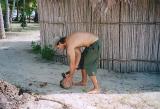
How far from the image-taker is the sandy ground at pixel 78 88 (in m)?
6.72

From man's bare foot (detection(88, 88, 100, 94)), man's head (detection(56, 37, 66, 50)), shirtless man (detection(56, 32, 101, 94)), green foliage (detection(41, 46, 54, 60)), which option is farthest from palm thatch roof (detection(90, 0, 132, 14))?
man's bare foot (detection(88, 88, 100, 94))

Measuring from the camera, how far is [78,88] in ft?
25.1

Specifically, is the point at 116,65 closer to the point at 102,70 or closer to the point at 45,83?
the point at 102,70

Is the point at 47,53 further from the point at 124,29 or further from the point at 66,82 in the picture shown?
the point at 66,82

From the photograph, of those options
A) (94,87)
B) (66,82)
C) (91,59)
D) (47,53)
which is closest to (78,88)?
(66,82)

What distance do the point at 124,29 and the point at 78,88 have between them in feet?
7.70

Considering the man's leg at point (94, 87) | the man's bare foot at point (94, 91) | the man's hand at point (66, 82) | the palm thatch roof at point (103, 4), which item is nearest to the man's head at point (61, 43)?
the man's hand at point (66, 82)

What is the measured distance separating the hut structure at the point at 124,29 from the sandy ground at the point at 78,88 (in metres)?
0.31

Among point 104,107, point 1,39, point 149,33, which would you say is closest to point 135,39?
point 149,33

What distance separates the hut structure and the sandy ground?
308 mm

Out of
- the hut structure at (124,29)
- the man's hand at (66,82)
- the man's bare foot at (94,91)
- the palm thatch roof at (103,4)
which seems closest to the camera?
the man's bare foot at (94,91)

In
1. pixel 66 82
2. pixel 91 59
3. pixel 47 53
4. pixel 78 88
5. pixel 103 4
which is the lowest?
pixel 78 88

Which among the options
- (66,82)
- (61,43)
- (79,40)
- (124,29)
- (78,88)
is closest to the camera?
(61,43)

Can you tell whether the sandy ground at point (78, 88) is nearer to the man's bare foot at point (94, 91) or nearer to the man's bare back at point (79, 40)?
the man's bare foot at point (94, 91)
